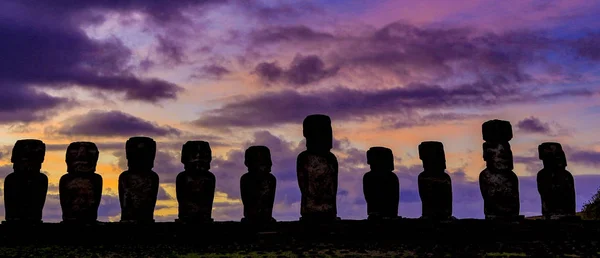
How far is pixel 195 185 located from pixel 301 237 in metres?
3.03

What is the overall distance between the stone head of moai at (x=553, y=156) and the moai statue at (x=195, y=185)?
830cm

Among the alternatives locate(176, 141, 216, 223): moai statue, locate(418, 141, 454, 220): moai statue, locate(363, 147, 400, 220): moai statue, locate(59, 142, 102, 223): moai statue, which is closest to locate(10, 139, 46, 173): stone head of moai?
locate(59, 142, 102, 223): moai statue

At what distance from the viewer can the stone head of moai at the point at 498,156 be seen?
20.1 meters

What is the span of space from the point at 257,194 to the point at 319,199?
1506 millimetres

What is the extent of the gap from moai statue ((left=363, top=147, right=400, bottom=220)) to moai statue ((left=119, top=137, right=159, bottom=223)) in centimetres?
519

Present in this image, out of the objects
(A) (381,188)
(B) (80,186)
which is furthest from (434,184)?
(B) (80,186)

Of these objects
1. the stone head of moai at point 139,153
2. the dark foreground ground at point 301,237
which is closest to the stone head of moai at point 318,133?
the dark foreground ground at point 301,237

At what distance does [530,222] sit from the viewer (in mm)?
19234

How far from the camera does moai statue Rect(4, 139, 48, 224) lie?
19391mm

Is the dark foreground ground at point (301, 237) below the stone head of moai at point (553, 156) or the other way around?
below

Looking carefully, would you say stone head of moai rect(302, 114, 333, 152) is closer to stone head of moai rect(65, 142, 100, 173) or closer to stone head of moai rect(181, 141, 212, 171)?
stone head of moai rect(181, 141, 212, 171)

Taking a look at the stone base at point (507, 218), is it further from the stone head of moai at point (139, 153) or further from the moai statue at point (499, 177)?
the stone head of moai at point (139, 153)

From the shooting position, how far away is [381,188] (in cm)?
2002

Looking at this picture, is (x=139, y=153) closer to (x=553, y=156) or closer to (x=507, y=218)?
(x=507, y=218)
